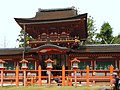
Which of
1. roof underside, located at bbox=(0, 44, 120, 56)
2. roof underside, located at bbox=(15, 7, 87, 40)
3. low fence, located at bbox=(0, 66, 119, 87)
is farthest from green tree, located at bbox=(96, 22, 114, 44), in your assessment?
low fence, located at bbox=(0, 66, 119, 87)

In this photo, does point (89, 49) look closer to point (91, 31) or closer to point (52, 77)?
point (52, 77)

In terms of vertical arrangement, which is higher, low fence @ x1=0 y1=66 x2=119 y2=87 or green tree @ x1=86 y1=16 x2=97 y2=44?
green tree @ x1=86 y1=16 x2=97 y2=44

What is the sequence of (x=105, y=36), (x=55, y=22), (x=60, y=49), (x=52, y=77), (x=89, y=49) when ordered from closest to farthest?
1. (x=52, y=77)
2. (x=60, y=49)
3. (x=55, y=22)
4. (x=89, y=49)
5. (x=105, y=36)

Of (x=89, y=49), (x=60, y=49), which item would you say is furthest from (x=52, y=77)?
(x=89, y=49)

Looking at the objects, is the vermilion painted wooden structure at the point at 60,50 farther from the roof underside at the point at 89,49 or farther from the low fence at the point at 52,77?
the low fence at the point at 52,77

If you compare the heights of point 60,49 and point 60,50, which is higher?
point 60,49

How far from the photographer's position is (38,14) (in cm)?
3766

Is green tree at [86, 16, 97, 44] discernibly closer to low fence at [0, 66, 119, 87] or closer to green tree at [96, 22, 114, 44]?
green tree at [96, 22, 114, 44]

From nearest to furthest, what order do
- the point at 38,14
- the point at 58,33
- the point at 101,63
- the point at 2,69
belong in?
1. the point at 2,69
2. the point at 101,63
3. the point at 58,33
4. the point at 38,14

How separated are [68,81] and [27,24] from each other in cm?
1093

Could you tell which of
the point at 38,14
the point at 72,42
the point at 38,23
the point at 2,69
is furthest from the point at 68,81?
the point at 38,14

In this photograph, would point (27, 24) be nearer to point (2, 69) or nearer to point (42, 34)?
point (42, 34)

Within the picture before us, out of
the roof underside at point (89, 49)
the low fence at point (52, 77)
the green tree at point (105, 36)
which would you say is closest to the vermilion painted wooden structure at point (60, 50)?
the roof underside at point (89, 49)

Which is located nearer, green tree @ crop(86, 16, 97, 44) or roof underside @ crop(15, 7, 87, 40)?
roof underside @ crop(15, 7, 87, 40)
